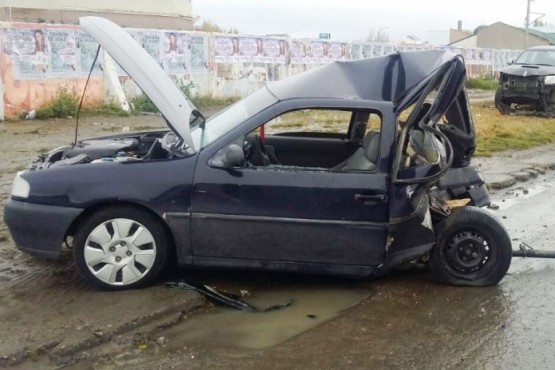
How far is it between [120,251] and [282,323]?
4.27 ft

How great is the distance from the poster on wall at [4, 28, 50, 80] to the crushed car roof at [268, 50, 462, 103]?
38.2 feet

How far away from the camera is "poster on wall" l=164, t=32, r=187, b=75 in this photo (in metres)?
19.4

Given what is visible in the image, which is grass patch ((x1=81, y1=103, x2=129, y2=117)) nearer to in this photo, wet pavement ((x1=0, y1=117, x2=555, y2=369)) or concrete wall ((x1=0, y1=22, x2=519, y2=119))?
concrete wall ((x1=0, y1=22, x2=519, y2=119))

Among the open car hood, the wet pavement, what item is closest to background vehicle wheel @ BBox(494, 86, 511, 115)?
the wet pavement

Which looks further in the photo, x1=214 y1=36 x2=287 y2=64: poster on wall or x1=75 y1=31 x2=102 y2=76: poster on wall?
x1=214 y1=36 x2=287 y2=64: poster on wall

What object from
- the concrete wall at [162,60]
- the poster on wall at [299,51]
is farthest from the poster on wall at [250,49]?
the poster on wall at [299,51]

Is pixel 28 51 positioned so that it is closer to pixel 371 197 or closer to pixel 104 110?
pixel 104 110

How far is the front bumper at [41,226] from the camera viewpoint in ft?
16.3

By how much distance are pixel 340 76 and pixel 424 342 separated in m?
2.15

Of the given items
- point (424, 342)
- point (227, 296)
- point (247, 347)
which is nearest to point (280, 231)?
point (227, 296)

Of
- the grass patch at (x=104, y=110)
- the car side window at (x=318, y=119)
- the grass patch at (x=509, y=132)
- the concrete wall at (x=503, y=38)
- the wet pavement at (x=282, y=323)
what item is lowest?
the wet pavement at (x=282, y=323)

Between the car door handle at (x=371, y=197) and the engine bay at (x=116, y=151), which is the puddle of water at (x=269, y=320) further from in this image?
the engine bay at (x=116, y=151)

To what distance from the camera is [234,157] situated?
4922 mm

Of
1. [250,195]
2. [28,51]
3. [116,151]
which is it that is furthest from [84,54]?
[250,195]
